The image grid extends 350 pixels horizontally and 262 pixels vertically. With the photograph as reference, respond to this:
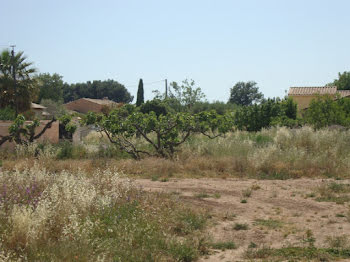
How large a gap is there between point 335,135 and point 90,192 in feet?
40.3

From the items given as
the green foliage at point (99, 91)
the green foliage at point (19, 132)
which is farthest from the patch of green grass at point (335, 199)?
the green foliage at point (99, 91)

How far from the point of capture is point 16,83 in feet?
109

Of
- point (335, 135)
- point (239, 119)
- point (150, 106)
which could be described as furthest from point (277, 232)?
point (150, 106)

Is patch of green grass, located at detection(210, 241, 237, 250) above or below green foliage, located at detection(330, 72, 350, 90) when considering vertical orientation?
below

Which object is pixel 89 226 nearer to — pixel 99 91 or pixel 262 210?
pixel 262 210

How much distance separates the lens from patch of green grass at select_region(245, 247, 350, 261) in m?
5.83

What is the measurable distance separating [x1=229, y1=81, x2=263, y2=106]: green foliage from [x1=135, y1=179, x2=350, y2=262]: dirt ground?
222 ft

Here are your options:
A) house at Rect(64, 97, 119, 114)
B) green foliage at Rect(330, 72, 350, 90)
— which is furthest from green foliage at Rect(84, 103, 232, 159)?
house at Rect(64, 97, 119, 114)

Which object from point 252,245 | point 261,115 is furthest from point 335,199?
point 261,115

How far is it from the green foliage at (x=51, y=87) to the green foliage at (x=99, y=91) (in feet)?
60.7

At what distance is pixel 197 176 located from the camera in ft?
43.0

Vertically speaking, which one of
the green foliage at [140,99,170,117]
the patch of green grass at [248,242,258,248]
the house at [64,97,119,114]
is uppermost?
the house at [64,97,119,114]

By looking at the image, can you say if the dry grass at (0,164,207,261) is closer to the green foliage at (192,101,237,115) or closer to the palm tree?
the palm tree

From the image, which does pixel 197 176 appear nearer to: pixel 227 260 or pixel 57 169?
pixel 57 169
